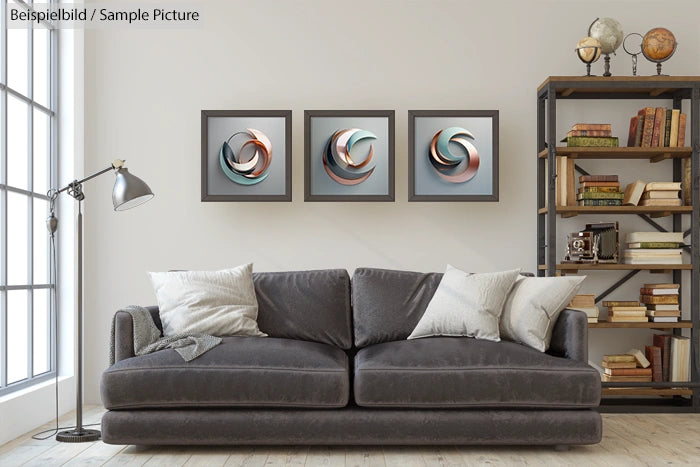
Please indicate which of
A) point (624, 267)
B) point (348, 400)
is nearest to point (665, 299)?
point (624, 267)

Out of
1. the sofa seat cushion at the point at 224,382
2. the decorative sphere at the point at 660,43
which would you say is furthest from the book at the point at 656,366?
the sofa seat cushion at the point at 224,382

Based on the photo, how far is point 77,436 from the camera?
3.91 m

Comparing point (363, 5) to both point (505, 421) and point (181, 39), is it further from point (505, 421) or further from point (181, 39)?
point (505, 421)

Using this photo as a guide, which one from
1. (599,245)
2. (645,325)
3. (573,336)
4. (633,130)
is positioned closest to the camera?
(573,336)

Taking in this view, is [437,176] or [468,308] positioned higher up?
[437,176]

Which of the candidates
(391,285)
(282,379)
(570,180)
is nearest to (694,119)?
(570,180)

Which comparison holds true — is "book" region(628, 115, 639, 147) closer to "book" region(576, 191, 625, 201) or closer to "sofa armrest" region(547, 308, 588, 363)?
"book" region(576, 191, 625, 201)

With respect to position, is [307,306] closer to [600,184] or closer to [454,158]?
→ [454,158]

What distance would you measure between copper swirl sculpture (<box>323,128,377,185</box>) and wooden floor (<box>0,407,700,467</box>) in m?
1.82

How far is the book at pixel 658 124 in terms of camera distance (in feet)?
16.0

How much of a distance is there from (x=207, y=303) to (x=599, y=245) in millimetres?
2368

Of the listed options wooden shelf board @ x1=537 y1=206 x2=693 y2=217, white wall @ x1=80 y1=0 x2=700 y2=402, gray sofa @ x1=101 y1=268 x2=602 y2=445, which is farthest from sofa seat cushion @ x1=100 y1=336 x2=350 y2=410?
wooden shelf board @ x1=537 y1=206 x2=693 y2=217

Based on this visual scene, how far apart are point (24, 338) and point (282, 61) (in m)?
2.28

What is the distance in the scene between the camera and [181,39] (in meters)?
5.16
